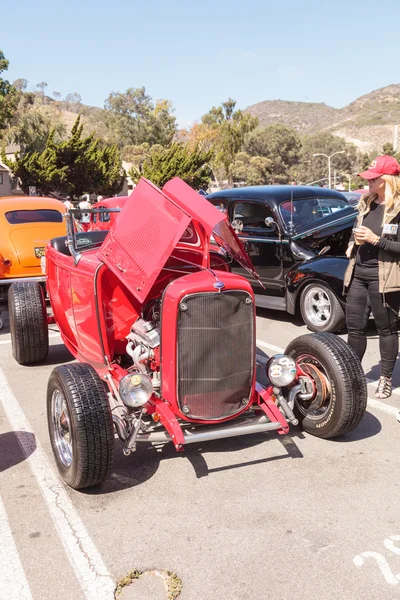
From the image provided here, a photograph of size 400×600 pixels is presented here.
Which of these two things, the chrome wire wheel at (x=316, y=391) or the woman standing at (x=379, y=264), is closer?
the chrome wire wheel at (x=316, y=391)

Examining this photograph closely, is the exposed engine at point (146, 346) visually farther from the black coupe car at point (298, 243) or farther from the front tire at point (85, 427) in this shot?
the black coupe car at point (298, 243)

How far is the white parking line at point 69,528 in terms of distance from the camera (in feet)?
8.99

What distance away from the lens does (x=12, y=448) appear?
430 centimetres

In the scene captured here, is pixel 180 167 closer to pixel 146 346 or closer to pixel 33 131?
pixel 33 131

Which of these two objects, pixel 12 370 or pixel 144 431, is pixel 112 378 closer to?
pixel 144 431

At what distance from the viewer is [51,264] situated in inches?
236

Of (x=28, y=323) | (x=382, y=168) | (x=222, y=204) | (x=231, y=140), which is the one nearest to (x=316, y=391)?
(x=382, y=168)

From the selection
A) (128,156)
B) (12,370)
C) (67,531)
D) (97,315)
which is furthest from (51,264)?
(128,156)

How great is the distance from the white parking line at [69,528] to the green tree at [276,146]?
284ft

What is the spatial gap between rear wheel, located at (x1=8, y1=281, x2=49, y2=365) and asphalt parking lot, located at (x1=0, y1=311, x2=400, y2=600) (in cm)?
168

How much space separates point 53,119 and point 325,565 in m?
73.0

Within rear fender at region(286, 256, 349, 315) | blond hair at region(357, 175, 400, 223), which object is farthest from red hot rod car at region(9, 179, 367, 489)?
rear fender at region(286, 256, 349, 315)

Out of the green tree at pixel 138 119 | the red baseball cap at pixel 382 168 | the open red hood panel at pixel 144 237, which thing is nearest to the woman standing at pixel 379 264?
the red baseball cap at pixel 382 168

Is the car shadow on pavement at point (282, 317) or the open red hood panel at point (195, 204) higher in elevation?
the open red hood panel at point (195, 204)
